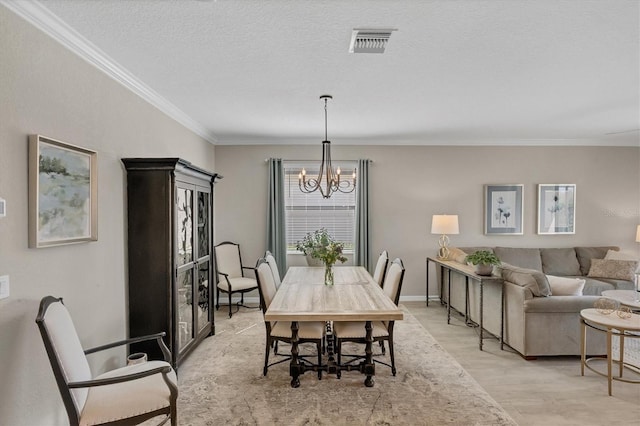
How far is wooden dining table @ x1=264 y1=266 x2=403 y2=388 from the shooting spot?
283cm

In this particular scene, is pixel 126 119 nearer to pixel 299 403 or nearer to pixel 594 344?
pixel 299 403

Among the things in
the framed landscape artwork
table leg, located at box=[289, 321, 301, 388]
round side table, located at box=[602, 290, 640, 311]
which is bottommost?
table leg, located at box=[289, 321, 301, 388]

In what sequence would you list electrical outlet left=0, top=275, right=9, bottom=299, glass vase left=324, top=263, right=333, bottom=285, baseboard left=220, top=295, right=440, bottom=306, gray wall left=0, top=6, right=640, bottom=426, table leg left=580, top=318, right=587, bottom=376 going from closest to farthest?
electrical outlet left=0, top=275, right=9, bottom=299 → gray wall left=0, top=6, right=640, bottom=426 → table leg left=580, top=318, right=587, bottom=376 → glass vase left=324, top=263, right=333, bottom=285 → baseboard left=220, top=295, right=440, bottom=306

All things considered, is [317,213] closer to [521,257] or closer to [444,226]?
[444,226]

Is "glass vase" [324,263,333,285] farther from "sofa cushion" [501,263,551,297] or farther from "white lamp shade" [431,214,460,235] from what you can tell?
"white lamp shade" [431,214,460,235]

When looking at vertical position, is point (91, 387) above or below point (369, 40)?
below

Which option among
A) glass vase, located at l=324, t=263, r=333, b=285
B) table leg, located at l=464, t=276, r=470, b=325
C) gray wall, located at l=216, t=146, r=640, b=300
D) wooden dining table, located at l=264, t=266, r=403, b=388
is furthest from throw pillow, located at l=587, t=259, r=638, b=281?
glass vase, located at l=324, t=263, r=333, b=285

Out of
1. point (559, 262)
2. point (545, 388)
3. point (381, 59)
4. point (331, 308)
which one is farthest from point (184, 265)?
point (559, 262)

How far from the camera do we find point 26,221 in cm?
207

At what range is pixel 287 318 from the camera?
9.29 ft

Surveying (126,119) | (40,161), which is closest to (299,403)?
(40,161)

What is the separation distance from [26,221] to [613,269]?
6748 millimetres

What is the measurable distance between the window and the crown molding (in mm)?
2555

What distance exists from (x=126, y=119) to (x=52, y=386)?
2.12 metres
